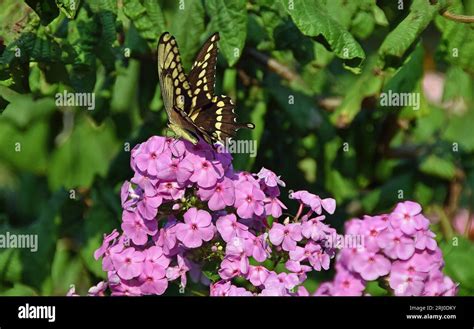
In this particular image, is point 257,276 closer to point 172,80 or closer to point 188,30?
point 172,80

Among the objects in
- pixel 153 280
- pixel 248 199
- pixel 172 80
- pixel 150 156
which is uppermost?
pixel 172 80

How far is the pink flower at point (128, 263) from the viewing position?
2.64 metres

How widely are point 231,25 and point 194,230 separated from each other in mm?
857

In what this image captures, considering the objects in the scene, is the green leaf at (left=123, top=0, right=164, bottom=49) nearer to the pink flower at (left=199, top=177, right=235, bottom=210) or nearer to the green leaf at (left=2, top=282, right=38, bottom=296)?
the pink flower at (left=199, top=177, right=235, bottom=210)

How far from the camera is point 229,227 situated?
103 inches

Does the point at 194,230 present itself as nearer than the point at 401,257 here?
Yes

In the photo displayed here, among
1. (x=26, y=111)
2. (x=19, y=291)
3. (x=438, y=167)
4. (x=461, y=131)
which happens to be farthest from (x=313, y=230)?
(x=461, y=131)

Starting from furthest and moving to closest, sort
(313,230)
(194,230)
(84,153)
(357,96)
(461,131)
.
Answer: (461,131)
(84,153)
(357,96)
(313,230)
(194,230)

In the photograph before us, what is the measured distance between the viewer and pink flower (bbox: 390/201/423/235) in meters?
2.86

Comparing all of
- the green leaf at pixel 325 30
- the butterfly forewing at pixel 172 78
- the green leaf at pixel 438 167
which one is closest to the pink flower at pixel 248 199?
the butterfly forewing at pixel 172 78

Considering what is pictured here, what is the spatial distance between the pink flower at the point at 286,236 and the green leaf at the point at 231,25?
0.73m

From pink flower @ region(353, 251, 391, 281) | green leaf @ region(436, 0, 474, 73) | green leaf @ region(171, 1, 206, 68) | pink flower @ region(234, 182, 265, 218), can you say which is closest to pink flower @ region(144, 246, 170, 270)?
pink flower @ region(234, 182, 265, 218)

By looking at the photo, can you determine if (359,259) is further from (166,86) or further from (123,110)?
(123,110)
